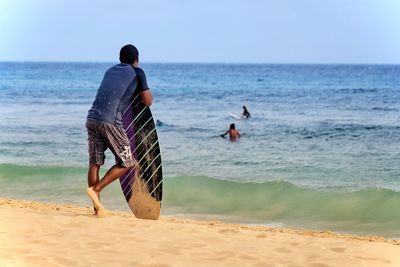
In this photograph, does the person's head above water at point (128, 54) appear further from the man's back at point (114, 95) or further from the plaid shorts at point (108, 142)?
the plaid shorts at point (108, 142)

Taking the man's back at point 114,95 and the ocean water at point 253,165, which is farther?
the ocean water at point 253,165

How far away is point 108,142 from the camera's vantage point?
606 cm

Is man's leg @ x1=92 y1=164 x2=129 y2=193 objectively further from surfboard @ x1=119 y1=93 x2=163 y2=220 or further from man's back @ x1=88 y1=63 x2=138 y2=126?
surfboard @ x1=119 y1=93 x2=163 y2=220

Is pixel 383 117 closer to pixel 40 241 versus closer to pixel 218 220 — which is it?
pixel 218 220

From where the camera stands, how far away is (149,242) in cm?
538

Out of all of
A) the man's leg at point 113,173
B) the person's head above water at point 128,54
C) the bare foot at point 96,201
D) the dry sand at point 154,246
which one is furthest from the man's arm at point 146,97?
the dry sand at point 154,246

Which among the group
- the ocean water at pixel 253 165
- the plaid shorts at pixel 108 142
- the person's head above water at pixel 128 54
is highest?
the person's head above water at pixel 128 54

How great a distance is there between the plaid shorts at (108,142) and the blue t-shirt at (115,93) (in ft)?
0.17

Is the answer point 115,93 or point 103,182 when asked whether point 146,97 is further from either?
point 103,182

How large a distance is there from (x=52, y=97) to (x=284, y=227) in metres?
28.7

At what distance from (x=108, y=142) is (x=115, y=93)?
1.34ft

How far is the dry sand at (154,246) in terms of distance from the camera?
15.8ft

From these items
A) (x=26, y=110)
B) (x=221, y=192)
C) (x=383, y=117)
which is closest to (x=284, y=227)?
(x=221, y=192)

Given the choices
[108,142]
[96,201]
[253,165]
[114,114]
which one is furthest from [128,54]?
[253,165]
